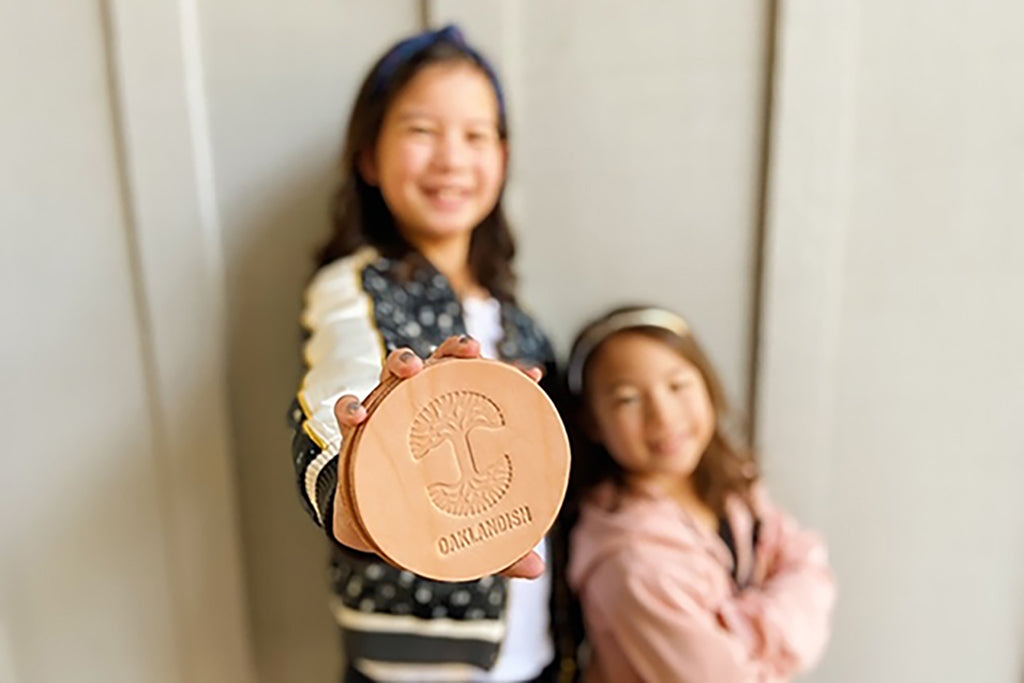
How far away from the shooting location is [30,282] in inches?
33.9

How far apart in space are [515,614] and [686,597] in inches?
6.0

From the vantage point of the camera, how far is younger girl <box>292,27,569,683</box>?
2.53 ft

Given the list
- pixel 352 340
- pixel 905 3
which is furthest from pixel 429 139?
pixel 905 3

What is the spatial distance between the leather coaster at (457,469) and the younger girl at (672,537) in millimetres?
298

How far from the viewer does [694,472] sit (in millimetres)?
911

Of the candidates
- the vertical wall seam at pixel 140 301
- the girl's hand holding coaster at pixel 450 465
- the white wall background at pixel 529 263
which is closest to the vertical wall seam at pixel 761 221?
the white wall background at pixel 529 263

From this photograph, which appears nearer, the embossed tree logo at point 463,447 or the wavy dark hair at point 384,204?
the embossed tree logo at point 463,447

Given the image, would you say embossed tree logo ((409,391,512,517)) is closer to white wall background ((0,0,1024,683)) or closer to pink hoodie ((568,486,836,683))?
pink hoodie ((568,486,836,683))

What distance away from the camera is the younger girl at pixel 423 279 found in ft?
2.53

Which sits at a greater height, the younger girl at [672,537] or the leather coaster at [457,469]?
the leather coaster at [457,469]

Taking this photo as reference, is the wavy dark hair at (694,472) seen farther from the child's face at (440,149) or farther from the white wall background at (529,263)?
the child's face at (440,149)

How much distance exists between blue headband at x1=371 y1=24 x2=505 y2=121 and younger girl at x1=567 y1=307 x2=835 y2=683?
10.8 inches

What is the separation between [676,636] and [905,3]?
0.60m

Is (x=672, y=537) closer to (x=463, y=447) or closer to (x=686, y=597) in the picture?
(x=686, y=597)
